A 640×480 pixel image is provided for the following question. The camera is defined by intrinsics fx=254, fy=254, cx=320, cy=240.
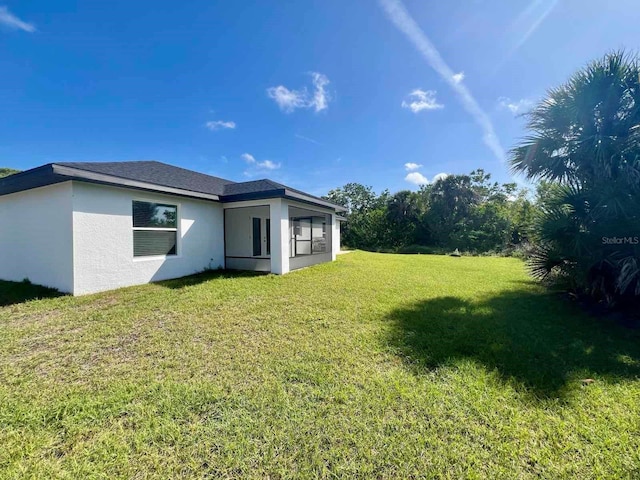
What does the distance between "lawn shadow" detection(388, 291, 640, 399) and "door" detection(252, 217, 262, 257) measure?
8800mm

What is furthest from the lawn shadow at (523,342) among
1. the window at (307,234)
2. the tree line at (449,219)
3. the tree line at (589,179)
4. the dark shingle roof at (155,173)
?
the tree line at (449,219)

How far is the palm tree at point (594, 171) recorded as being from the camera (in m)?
5.13

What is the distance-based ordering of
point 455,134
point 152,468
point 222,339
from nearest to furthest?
point 152,468 → point 222,339 → point 455,134

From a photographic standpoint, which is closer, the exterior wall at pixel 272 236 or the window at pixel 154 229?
the window at pixel 154 229

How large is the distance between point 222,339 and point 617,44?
391 inches

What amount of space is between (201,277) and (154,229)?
206cm

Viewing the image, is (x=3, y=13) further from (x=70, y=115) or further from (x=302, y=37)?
(x=302, y=37)

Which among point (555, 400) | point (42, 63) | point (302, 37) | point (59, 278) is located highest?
point (302, 37)

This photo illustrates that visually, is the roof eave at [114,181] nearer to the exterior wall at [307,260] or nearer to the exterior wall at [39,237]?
the exterior wall at [39,237]

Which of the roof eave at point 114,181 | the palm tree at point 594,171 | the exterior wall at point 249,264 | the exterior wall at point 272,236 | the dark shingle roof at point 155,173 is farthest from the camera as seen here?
the exterior wall at point 249,264

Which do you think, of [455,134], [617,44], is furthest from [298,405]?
[455,134]

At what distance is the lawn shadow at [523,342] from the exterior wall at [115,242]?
709 centimetres

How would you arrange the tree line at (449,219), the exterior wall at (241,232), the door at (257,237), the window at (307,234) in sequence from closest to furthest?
the exterior wall at (241,232)
the door at (257,237)
the window at (307,234)
the tree line at (449,219)

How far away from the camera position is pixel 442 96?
11.6 m
